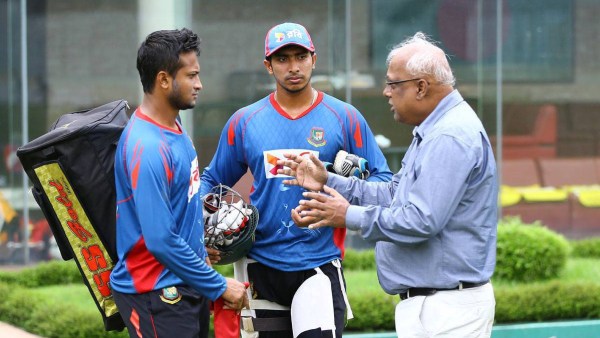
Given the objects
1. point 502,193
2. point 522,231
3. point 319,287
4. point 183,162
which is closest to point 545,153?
point 502,193

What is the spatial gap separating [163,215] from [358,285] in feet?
18.9

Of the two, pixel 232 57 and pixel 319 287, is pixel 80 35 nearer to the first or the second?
pixel 232 57

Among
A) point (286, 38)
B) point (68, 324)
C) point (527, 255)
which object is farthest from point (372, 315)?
point (286, 38)

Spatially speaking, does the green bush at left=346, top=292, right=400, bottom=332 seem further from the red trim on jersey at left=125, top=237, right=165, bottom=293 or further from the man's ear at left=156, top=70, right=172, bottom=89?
the man's ear at left=156, top=70, right=172, bottom=89

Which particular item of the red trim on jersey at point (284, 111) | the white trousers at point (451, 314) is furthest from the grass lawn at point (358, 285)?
the white trousers at point (451, 314)

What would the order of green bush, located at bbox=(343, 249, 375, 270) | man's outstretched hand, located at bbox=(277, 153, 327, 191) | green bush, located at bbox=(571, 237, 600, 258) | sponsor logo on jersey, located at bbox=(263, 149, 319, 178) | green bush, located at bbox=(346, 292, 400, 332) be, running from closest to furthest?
man's outstretched hand, located at bbox=(277, 153, 327, 191) < sponsor logo on jersey, located at bbox=(263, 149, 319, 178) < green bush, located at bbox=(346, 292, 400, 332) < green bush, located at bbox=(343, 249, 375, 270) < green bush, located at bbox=(571, 237, 600, 258)

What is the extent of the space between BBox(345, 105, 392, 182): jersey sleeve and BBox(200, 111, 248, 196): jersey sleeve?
54 centimetres

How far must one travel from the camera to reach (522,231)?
10.3m

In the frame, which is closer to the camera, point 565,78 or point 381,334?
point 381,334

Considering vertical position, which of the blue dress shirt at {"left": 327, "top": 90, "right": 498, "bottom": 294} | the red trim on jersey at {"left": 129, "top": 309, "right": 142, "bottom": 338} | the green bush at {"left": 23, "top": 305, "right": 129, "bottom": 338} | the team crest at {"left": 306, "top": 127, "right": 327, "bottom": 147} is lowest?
the green bush at {"left": 23, "top": 305, "right": 129, "bottom": 338}

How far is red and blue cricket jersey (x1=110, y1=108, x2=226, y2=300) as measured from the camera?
14.6 ft

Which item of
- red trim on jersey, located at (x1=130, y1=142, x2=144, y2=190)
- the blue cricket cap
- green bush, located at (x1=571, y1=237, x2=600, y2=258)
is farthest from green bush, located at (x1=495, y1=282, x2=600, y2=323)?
red trim on jersey, located at (x1=130, y1=142, x2=144, y2=190)

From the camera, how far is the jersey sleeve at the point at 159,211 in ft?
14.6

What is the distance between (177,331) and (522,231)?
6163 millimetres
